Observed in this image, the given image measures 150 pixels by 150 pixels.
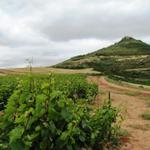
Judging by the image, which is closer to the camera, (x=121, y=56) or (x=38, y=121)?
(x=38, y=121)

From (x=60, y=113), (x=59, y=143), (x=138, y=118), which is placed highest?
(x=60, y=113)

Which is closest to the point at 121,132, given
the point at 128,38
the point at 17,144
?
the point at 17,144

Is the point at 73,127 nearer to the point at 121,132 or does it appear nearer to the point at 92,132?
the point at 92,132

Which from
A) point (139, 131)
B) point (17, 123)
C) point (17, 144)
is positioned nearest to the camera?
point (17, 144)

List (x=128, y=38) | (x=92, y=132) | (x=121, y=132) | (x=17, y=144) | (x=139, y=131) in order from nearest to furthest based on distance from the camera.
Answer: (x=17, y=144)
(x=92, y=132)
(x=121, y=132)
(x=139, y=131)
(x=128, y=38)

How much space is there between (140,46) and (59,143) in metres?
170

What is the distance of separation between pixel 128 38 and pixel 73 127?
195 m

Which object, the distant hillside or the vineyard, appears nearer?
the vineyard

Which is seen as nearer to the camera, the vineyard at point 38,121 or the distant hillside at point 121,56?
the vineyard at point 38,121

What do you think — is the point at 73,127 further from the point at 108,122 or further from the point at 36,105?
the point at 108,122

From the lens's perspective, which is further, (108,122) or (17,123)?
(108,122)

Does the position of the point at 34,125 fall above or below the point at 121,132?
above

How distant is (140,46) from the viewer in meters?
175

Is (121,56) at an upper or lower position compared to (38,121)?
upper
